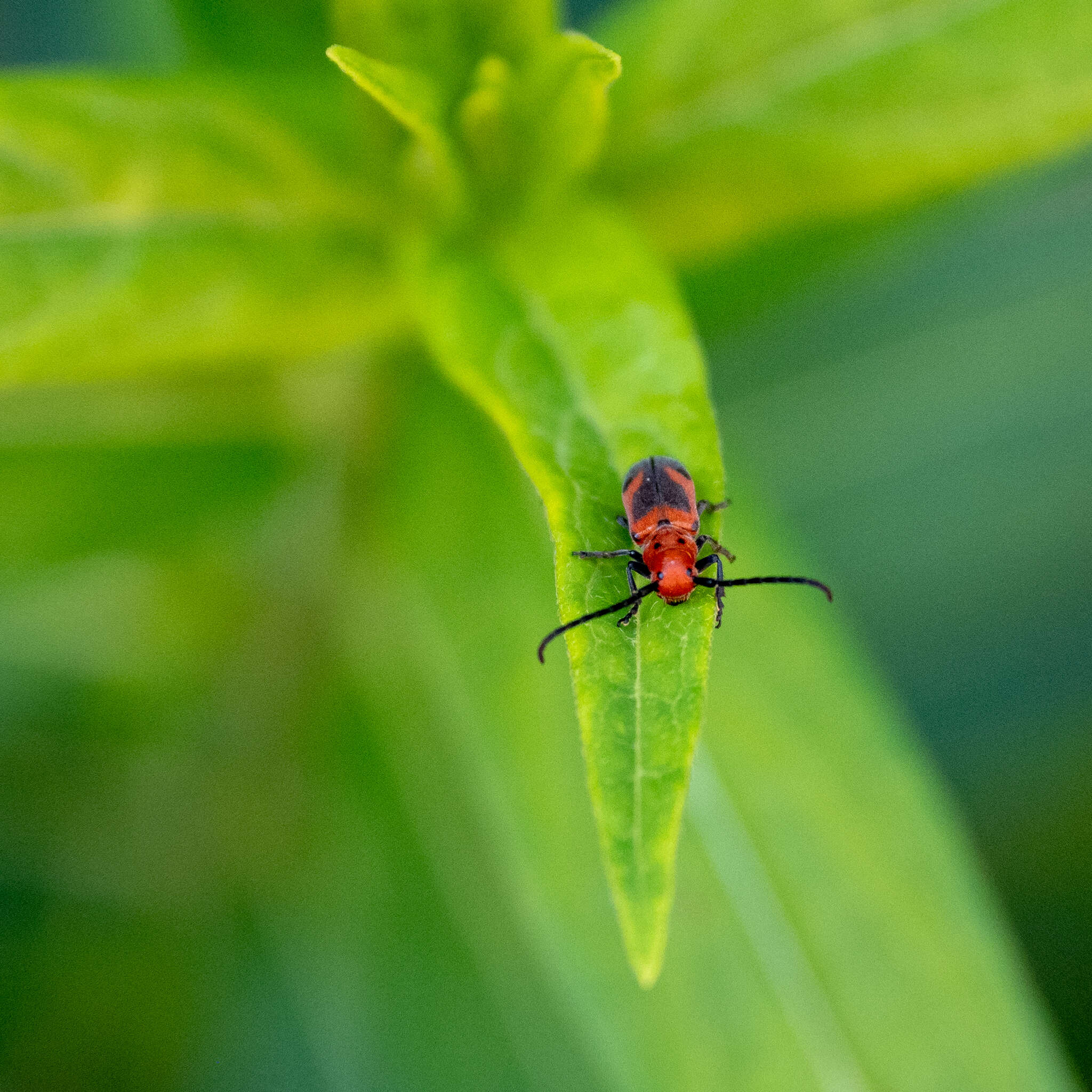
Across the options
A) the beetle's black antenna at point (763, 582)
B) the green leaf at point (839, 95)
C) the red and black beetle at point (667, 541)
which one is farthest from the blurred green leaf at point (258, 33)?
the beetle's black antenna at point (763, 582)

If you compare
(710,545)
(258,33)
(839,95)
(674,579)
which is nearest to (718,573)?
(710,545)

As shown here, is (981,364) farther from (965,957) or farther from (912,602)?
(965,957)

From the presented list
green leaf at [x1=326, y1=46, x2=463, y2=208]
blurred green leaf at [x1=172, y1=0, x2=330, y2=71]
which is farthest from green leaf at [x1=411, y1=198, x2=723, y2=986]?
blurred green leaf at [x1=172, y1=0, x2=330, y2=71]

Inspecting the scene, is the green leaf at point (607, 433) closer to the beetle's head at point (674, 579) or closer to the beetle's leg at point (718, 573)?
the beetle's head at point (674, 579)

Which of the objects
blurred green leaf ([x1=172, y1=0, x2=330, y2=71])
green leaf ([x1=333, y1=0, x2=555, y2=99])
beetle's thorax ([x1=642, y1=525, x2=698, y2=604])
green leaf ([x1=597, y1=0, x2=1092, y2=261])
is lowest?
beetle's thorax ([x1=642, y1=525, x2=698, y2=604])

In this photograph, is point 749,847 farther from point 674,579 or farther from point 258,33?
point 258,33

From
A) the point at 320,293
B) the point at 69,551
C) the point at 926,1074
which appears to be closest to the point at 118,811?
the point at 69,551

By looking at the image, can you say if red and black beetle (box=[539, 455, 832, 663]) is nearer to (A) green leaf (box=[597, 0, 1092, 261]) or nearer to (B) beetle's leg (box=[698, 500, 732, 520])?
(B) beetle's leg (box=[698, 500, 732, 520])
